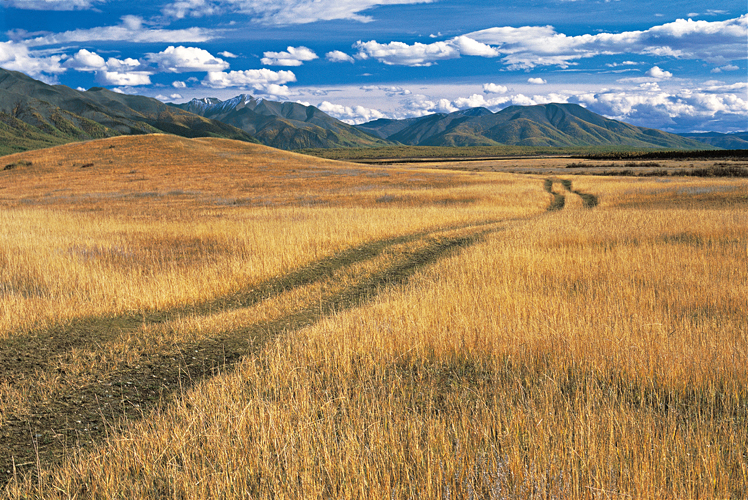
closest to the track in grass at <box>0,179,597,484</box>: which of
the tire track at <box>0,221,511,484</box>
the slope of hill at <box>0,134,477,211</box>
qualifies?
the tire track at <box>0,221,511,484</box>

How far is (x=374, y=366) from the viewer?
6.28m

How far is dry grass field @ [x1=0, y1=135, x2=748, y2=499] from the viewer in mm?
3838

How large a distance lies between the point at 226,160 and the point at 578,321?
77.8 meters

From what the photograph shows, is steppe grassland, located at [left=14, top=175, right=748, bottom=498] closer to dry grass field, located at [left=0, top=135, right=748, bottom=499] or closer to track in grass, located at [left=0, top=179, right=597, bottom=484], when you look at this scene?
dry grass field, located at [left=0, top=135, right=748, bottom=499]

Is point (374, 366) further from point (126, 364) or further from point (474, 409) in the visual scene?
point (126, 364)

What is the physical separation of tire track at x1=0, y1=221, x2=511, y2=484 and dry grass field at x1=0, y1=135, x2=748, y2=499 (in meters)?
0.05

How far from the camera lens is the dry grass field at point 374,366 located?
384cm

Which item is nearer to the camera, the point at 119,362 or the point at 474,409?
the point at 474,409

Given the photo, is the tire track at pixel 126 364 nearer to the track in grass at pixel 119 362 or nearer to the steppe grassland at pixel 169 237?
the track in grass at pixel 119 362

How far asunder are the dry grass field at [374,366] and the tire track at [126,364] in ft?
0.15

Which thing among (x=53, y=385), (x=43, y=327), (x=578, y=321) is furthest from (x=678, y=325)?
(x=43, y=327)

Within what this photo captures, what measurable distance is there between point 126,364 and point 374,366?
422 centimetres

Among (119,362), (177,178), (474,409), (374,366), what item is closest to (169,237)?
(119,362)

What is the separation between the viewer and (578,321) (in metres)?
7.55
